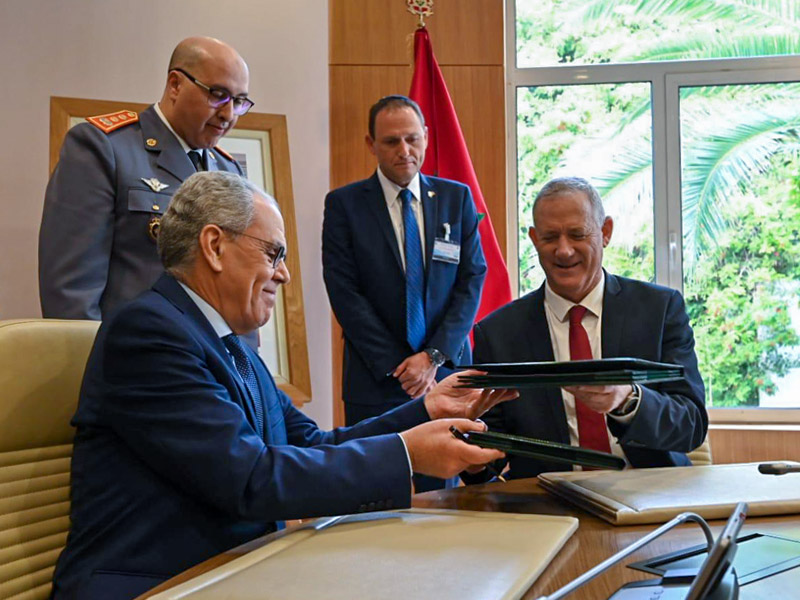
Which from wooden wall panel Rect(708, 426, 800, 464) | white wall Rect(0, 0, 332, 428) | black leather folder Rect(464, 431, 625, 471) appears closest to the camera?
black leather folder Rect(464, 431, 625, 471)

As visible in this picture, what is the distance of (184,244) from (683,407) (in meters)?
1.13

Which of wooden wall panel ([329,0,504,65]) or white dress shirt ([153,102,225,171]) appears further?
wooden wall panel ([329,0,504,65])

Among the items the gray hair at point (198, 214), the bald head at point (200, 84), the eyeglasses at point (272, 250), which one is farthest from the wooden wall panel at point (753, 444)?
the gray hair at point (198, 214)

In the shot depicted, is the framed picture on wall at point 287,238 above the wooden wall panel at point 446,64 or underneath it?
underneath

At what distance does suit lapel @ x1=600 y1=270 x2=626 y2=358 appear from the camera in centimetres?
210

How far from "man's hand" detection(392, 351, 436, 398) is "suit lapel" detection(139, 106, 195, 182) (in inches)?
38.6

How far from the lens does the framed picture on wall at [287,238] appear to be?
386cm

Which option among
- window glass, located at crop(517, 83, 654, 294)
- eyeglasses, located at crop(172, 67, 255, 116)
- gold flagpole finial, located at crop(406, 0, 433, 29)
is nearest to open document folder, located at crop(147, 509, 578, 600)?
eyeglasses, located at crop(172, 67, 255, 116)

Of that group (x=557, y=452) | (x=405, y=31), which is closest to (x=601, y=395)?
(x=557, y=452)

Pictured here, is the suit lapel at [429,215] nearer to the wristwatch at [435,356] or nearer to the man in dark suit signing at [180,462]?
the wristwatch at [435,356]

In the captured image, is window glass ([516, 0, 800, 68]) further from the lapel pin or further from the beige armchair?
the beige armchair

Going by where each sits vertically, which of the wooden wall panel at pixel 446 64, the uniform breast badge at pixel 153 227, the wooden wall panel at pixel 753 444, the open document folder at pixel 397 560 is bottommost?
the wooden wall panel at pixel 753 444

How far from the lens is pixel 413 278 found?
3.11 meters

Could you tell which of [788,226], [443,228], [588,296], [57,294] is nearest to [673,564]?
[588,296]
